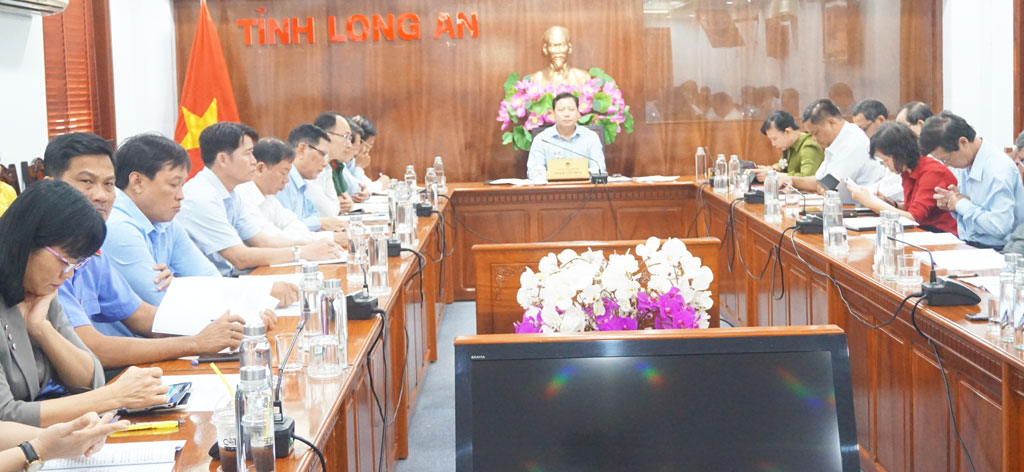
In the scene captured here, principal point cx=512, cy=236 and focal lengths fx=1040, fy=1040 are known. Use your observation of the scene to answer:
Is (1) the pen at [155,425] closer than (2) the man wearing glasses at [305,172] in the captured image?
Yes

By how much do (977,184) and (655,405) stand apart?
11.1 feet

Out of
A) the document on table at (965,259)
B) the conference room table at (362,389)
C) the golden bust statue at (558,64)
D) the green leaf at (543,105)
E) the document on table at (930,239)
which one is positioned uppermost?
the golden bust statue at (558,64)

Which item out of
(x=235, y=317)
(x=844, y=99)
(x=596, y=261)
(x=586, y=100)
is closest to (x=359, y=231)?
(x=235, y=317)

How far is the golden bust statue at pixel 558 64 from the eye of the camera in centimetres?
757

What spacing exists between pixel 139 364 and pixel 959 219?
331 cm

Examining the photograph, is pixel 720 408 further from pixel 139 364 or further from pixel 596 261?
pixel 139 364

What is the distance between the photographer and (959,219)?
4312 mm

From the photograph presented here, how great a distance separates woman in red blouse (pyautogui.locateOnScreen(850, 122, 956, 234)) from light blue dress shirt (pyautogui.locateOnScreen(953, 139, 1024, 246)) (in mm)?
170

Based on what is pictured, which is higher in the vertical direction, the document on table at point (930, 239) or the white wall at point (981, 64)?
the white wall at point (981, 64)

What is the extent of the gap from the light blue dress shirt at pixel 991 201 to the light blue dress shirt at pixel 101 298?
10.5 feet

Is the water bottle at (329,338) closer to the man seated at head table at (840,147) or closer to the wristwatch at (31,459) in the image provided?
the wristwatch at (31,459)

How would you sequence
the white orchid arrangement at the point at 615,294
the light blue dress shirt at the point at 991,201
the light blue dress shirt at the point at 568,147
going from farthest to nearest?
the light blue dress shirt at the point at 568,147
the light blue dress shirt at the point at 991,201
the white orchid arrangement at the point at 615,294

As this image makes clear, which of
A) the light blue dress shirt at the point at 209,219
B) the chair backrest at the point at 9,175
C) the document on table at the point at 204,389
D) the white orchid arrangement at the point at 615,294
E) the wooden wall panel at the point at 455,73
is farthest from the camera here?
the wooden wall panel at the point at 455,73

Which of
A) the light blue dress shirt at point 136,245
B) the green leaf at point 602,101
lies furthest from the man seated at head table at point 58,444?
the green leaf at point 602,101
